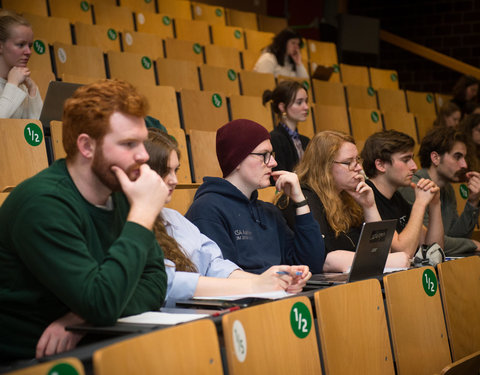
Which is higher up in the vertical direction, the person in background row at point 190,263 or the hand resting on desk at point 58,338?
the person in background row at point 190,263

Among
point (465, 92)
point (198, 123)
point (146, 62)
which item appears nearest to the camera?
point (198, 123)

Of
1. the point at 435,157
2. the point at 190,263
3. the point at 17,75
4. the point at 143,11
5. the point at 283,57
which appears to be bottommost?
the point at 190,263

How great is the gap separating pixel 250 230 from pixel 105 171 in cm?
101

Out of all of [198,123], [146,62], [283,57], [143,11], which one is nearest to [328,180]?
[198,123]

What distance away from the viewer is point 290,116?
3.71m

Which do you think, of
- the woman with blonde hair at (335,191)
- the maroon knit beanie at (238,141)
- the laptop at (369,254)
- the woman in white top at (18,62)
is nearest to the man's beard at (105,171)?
the laptop at (369,254)

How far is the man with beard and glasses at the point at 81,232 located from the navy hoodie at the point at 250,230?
732 millimetres

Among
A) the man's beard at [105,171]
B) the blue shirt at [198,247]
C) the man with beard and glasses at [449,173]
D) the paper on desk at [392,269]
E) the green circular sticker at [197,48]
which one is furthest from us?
the green circular sticker at [197,48]

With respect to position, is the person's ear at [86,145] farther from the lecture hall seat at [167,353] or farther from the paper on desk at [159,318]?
the lecture hall seat at [167,353]

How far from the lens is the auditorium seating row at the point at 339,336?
1.05 meters

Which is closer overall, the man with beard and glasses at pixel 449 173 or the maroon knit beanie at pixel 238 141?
the maroon knit beanie at pixel 238 141

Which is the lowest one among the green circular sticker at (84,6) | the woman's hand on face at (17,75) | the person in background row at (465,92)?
the woman's hand on face at (17,75)

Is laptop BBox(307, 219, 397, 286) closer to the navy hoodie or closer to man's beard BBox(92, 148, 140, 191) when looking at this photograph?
the navy hoodie

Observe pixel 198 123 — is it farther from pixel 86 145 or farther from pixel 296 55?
pixel 86 145
